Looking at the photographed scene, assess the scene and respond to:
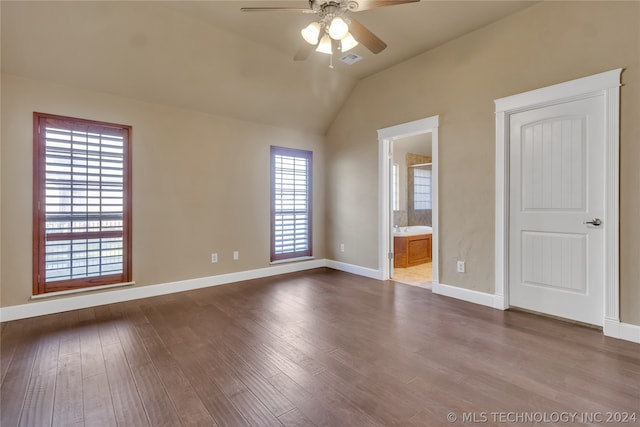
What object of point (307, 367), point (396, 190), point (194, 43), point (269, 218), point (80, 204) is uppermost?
point (194, 43)

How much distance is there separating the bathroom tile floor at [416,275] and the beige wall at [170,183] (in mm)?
2195

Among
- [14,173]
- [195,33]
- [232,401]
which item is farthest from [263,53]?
[232,401]

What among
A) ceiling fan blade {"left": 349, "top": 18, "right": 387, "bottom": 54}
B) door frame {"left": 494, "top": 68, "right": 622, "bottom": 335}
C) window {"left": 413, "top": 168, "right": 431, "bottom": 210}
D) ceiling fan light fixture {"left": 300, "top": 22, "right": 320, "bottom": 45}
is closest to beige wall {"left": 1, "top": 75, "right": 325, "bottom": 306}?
ceiling fan light fixture {"left": 300, "top": 22, "right": 320, "bottom": 45}

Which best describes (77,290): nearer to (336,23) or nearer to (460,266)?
(336,23)

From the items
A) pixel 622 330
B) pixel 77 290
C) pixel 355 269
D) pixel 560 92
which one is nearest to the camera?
pixel 622 330

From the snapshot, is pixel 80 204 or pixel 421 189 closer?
pixel 80 204

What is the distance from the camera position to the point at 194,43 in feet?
10.8

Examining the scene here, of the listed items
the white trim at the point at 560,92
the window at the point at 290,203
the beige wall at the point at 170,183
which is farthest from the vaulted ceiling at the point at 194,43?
the window at the point at 290,203

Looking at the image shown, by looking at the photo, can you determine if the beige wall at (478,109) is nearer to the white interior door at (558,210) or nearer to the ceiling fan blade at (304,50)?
the white interior door at (558,210)

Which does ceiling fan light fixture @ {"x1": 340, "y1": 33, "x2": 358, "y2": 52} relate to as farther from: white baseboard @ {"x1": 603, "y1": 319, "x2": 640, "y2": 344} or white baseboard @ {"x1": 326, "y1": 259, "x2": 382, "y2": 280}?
white baseboard @ {"x1": 603, "y1": 319, "x2": 640, "y2": 344}

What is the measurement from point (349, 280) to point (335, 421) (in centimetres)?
297

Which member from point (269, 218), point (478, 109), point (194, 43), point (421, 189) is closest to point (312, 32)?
point (194, 43)

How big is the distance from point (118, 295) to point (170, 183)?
149 cm

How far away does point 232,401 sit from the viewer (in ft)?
5.65
